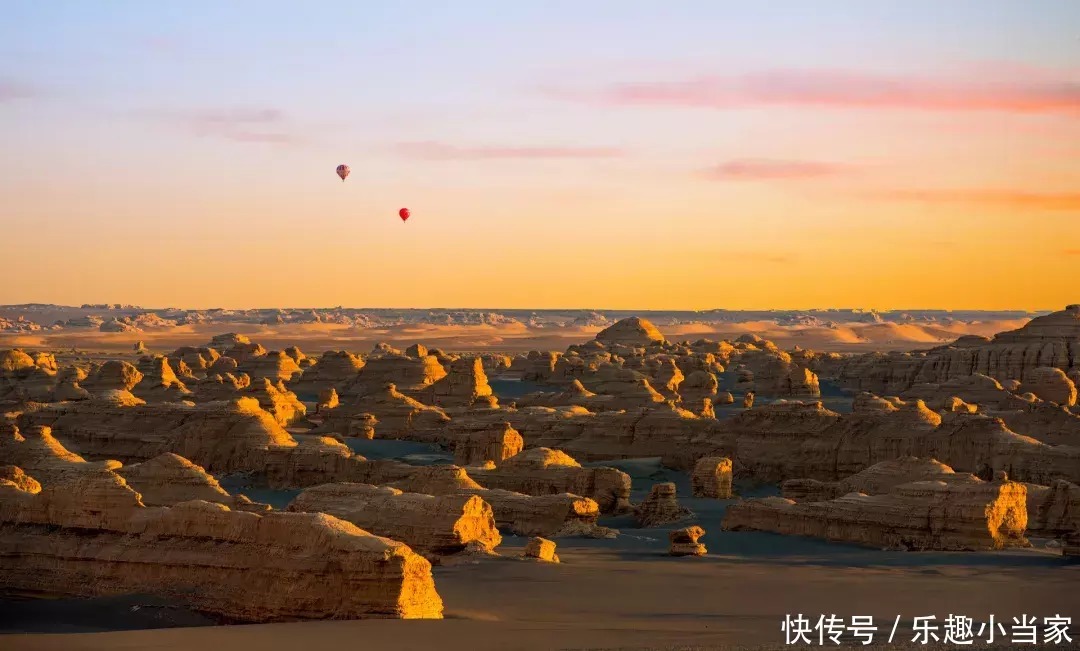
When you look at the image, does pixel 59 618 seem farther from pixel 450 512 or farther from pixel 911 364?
pixel 911 364

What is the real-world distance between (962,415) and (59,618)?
4599cm

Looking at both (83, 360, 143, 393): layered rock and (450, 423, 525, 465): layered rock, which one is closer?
(450, 423, 525, 465): layered rock

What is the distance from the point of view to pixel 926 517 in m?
54.2

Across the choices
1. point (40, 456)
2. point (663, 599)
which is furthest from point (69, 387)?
point (663, 599)

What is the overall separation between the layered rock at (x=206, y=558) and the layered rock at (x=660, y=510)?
22.4 metres

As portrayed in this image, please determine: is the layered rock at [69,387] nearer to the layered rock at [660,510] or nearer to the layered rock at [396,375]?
the layered rock at [396,375]

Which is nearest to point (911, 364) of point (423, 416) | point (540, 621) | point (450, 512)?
point (423, 416)

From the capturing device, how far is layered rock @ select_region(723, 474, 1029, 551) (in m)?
53.5

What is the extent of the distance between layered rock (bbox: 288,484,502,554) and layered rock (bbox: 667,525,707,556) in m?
5.85

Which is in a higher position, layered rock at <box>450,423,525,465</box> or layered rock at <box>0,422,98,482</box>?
layered rock at <box>450,423,525,465</box>

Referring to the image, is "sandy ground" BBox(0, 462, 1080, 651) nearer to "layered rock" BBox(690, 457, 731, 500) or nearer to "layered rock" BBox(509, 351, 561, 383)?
"layered rock" BBox(690, 457, 731, 500)

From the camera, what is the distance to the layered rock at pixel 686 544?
53.1 m

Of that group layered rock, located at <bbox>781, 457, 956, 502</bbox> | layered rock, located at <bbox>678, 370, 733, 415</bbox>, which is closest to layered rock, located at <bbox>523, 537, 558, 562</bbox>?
layered rock, located at <bbox>781, 457, 956, 502</bbox>

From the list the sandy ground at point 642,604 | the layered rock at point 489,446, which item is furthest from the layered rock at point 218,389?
the sandy ground at point 642,604
